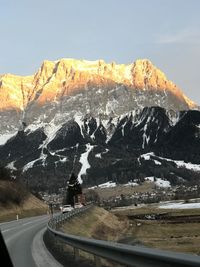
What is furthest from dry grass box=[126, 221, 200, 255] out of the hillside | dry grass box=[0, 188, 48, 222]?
the hillside

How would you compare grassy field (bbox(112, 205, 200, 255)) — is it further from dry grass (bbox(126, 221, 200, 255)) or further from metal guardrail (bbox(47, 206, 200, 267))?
metal guardrail (bbox(47, 206, 200, 267))

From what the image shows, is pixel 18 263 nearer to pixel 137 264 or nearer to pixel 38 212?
pixel 137 264

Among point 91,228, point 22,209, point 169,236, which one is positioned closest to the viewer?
point 91,228

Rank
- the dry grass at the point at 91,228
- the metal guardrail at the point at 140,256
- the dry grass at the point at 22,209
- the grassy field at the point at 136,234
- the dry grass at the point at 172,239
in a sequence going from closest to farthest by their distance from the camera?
1. the metal guardrail at the point at 140,256
2. the grassy field at the point at 136,234
3. the dry grass at the point at 172,239
4. the dry grass at the point at 91,228
5. the dry grass at the point at 22,209

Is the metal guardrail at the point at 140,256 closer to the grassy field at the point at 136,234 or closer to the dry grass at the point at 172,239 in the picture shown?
the grassy field at the point at 136,234

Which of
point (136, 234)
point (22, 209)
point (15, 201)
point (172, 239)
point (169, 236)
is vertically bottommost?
point (169, 236)

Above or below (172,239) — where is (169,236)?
below

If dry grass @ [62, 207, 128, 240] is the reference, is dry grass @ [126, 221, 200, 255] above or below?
below

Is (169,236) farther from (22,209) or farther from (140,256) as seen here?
(140,256)

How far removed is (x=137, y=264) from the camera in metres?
10.1

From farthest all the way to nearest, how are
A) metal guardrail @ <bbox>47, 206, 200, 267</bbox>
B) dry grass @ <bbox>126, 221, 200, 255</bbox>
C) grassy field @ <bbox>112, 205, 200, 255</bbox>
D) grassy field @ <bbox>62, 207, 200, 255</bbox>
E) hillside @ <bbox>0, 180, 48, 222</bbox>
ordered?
hillside @ <bbox>0, 180, 48, 222</bbox> < grassy field @ <bbox>112, 205, 200, 255</bbox> < dry grass @ <bbox>126, 221, 200, 255</bbox> < grassy field @ <bbox>62, 207, 200, 255</bbox> < metal guardrail @ <bbox>47, 206, 200, 267</bbox>

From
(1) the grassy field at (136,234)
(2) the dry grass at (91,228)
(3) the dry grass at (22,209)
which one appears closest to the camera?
(1) the grassy field at (136,234)

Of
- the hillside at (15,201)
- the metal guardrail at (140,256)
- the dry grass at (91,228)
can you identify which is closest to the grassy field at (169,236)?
the dry grass at (91,228)

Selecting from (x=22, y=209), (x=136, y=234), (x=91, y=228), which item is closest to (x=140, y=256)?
(x=91, y=228)
